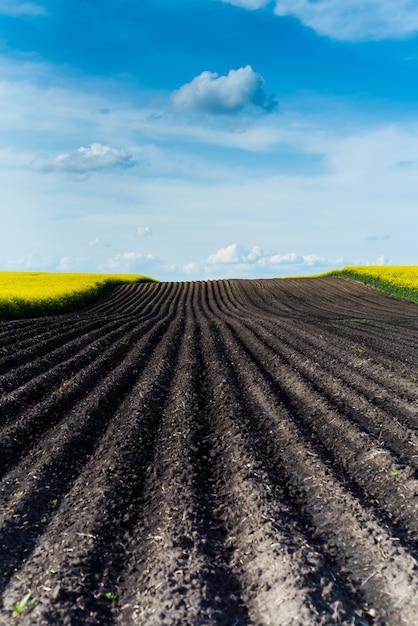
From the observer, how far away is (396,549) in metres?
4.22

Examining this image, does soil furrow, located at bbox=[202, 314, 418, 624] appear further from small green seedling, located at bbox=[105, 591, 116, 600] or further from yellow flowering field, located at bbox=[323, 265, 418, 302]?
yellow flowering field, located at bbox=[323, 265, 418, 302]

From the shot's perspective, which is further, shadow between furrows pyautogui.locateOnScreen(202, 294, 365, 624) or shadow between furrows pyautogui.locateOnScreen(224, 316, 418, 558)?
shadow between furrows pyautogui.locateOnScreen(224, 316, 418, 558)

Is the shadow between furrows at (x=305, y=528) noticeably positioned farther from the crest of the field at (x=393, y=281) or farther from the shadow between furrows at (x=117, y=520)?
the crest of the field at (x=393, y=281)

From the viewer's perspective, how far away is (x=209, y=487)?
17.3 ft

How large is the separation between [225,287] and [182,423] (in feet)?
99.8

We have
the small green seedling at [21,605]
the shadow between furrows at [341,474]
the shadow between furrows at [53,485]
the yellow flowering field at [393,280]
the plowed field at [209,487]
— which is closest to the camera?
the small green seedling at [21,605]

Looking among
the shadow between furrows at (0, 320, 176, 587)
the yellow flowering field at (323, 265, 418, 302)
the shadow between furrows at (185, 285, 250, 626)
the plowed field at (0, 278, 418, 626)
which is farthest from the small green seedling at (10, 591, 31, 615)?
the yellow flowering field at (323, 265, 418, 302)

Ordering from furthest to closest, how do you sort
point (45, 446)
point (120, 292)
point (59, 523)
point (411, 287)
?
point (120, 292)
point (411, 287)
point (45, 446)
point (59, 523)

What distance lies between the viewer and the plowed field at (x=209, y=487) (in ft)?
12.0

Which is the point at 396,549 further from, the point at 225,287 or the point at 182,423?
the point at 225,287

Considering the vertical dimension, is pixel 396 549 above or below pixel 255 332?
below

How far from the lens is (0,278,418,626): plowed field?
3672 millimetres

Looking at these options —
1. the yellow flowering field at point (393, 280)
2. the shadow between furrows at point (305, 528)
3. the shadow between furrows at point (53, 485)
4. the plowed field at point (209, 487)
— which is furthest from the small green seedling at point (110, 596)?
the yellow flowering field at point (393, 280)

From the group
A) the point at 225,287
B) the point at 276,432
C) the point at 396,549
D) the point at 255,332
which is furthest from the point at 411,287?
the point at 396,549
